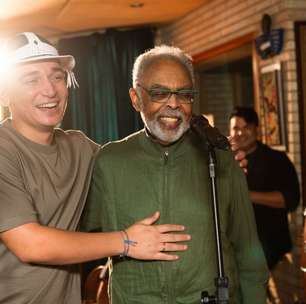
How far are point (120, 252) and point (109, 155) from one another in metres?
0.43

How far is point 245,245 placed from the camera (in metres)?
2.58

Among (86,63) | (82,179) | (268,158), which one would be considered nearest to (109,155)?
(82,179)

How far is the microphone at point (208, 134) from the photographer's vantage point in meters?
2.19

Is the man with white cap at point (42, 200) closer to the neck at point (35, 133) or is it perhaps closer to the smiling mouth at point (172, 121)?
the neck at point (35, 133)

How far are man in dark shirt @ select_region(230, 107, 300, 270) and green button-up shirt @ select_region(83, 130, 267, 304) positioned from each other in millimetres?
2181

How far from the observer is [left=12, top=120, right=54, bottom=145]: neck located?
2527 millimetres

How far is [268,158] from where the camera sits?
16.5ft

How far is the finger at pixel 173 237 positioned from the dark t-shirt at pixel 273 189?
2561 mm

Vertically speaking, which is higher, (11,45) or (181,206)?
(11,45)

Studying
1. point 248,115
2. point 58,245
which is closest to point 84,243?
point 58,245

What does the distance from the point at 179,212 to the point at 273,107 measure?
3.55 meters

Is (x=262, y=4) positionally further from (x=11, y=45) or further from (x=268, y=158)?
(x=11, y=45)

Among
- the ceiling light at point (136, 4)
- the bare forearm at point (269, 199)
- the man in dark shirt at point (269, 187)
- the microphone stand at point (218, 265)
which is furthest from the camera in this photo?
the ceiling light at point (136, 4)

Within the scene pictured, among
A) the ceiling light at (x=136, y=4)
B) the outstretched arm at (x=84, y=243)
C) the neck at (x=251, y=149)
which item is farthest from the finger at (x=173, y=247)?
the ceiling light at (x=136, y=4)
